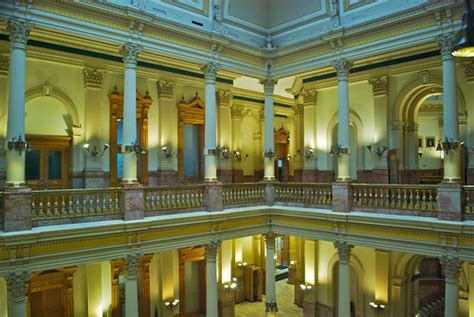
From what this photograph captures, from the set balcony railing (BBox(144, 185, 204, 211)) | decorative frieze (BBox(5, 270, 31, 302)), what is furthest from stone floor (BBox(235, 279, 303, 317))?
decorative frieze (BBox(5, 270, 31, 302))

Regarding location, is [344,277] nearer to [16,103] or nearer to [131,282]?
[131,282]

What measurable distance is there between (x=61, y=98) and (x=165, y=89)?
Result: 3.47 meters

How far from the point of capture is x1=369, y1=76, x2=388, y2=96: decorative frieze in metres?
12.9

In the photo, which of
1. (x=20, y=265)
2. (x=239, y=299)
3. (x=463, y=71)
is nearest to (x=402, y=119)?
(x=463, y=71)

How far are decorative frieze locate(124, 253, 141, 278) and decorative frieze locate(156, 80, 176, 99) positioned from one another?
5.85 metres

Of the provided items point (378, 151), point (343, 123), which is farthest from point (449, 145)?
point (378, 151)

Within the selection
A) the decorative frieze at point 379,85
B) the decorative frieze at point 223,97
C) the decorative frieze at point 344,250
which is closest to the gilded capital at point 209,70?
the decorative frieze at point 223,97

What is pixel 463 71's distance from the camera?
37.6ft

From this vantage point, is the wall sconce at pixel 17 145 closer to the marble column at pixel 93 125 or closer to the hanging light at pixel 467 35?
the marble column at pixel 93 125

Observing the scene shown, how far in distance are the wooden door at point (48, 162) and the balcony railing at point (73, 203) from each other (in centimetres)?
272

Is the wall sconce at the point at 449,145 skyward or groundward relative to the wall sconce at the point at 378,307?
skyward

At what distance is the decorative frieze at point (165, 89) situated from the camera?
13484 mm

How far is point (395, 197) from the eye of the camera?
10250mm

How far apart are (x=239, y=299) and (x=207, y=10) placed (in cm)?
1189
